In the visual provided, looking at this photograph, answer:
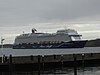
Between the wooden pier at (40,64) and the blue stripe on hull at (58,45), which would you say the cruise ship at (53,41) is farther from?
the wooden pier at (40,64)

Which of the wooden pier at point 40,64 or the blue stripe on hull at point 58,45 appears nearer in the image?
the wooden pier at point 40,64

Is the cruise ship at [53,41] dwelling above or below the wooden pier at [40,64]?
above

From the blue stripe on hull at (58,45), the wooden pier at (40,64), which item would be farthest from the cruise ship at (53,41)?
the wooden pier at (40,64)

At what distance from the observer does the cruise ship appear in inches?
4750

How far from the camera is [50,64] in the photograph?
133 ft

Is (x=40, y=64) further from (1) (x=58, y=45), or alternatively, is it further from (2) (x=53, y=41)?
(2) (x=53, y=41)

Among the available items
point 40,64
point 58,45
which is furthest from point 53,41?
point 40,64

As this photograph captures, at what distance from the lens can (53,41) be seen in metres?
124

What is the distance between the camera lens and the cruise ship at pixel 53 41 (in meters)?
121

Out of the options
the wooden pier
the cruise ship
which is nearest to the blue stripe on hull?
the cruise ship

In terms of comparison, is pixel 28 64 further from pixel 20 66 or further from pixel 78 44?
pixel 78 44

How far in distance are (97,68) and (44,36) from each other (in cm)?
8304

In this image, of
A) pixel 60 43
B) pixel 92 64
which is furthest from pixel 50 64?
pixel 60 43

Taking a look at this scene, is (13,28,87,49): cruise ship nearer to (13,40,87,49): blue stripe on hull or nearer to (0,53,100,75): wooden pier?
(13,40,87,49): blue stripe on hull
